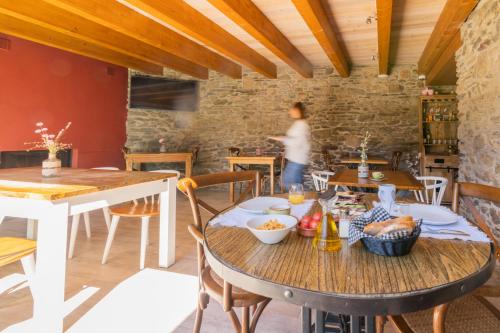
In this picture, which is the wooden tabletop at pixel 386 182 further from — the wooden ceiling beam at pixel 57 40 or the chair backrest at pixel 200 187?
the wooden ceiling beam at pixel 57 40

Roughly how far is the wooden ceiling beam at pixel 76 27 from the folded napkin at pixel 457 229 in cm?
434

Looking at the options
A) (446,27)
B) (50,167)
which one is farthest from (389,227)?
(446,27)

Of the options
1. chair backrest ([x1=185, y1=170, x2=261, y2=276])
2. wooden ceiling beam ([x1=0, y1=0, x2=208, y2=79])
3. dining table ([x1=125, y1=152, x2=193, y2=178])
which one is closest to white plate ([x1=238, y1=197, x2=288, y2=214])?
chair backrest ([x1=185, y1=170, x2=261, y2=276])

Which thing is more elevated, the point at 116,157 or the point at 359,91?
the point at 359,91

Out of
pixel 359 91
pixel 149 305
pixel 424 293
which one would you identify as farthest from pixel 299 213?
pixel 359 91

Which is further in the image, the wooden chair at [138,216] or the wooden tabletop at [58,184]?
the wooden chair at [138,216]

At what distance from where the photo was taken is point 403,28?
4.25 metres

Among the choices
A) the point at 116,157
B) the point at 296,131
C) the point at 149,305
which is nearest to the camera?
the point at 149,305

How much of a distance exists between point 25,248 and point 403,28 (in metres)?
4.98

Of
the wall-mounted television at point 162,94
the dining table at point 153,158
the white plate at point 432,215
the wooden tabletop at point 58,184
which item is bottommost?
the white plate at point 432,215

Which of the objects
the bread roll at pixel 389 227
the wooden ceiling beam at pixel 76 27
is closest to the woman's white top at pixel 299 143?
the bread roll at pixel 389 227

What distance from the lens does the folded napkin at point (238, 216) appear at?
4.05 ft

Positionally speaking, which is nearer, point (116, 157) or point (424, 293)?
point (424, 293)

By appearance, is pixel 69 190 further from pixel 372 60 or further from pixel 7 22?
pixel 372 60
